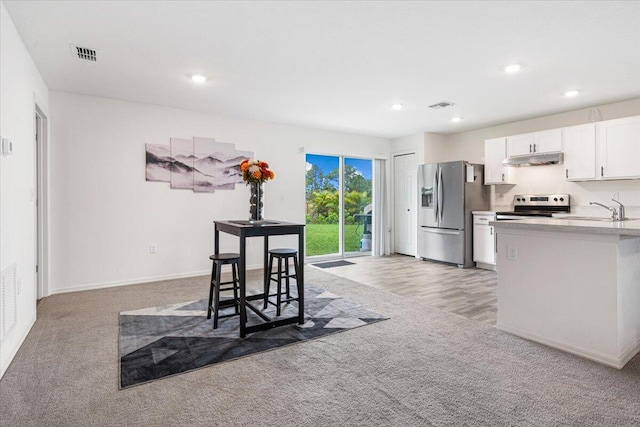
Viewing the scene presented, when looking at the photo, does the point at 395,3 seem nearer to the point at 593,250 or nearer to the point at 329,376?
the point at 593,250

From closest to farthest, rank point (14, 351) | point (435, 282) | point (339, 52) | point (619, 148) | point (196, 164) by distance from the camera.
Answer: point (14, 351) → point (339, 52) → point (619, 148) → point (435, 282) → point (196, 164)

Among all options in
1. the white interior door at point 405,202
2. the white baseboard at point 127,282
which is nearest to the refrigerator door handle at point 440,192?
the white interior door at point 405,202

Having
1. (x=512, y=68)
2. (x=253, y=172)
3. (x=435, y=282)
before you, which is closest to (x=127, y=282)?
(x=253, y=172)

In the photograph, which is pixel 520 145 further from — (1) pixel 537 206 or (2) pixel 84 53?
(2) pixel 84 53

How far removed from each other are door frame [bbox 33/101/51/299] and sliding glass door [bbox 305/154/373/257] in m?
3.90

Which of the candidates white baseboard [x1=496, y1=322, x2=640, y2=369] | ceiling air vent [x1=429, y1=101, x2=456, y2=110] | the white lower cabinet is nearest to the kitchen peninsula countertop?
white baseboard [x1=496, y1=322, x2=640, y2=369]

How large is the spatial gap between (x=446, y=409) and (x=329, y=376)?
0.71 metres

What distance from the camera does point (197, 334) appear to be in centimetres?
290

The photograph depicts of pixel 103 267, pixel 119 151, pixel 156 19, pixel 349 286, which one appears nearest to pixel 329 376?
pixel 349 286

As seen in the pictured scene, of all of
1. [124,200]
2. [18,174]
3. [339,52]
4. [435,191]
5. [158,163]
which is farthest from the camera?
[435,191]

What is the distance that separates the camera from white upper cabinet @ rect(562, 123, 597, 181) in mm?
4715

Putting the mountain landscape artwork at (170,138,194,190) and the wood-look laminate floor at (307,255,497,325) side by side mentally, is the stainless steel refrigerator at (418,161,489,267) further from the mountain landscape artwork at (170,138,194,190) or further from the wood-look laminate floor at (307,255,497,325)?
the mountain landscape artwork at (170,138,194,190)

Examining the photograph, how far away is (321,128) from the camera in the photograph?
6391mm

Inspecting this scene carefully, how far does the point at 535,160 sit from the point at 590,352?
11.7 ft
